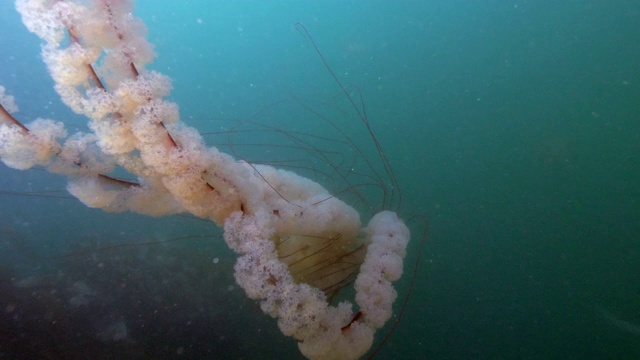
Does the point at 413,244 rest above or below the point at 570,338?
above

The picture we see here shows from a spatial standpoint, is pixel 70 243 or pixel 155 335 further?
pixel 70 243

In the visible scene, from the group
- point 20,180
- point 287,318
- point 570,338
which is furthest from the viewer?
point 20,180

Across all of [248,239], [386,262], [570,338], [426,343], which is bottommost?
[570,338]

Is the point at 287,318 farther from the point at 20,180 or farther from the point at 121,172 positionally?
the point at 20,180

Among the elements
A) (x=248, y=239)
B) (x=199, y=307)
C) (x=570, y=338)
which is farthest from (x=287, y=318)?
(x=570, y=338)

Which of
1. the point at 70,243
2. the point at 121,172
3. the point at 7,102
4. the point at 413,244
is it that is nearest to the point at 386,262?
the point at 7,102

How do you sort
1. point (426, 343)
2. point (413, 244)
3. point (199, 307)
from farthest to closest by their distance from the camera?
point (413, 244) → point (426, 343) → point (199, 307)
